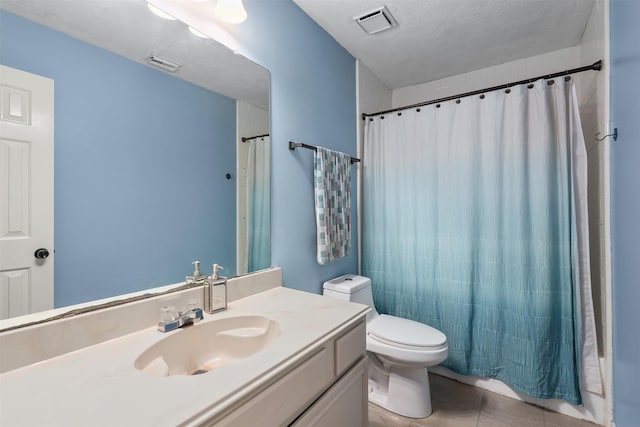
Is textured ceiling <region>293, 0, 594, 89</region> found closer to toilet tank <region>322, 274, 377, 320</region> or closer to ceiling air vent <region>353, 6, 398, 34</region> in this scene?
ceiling air vent <region>353, 6, 398, 34</region>

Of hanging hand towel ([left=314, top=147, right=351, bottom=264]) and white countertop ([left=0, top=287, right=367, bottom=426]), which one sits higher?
hanging hand towel ([left=314, top=147, right=351, bottom=264])

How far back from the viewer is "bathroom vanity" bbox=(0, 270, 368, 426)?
0.54 m

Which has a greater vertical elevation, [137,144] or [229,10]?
[229,10]

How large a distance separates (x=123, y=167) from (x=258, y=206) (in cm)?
60

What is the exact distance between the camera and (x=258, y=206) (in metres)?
1.41

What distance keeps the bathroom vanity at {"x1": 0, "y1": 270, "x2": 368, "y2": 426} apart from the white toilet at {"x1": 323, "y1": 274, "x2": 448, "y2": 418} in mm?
508

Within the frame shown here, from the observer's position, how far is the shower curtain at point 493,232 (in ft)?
5.20

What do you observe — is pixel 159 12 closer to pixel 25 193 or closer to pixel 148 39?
pixel 148 39

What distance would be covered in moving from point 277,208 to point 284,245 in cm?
20

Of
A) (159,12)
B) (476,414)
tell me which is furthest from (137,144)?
(476,414)

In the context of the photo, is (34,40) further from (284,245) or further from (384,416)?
(384,416)

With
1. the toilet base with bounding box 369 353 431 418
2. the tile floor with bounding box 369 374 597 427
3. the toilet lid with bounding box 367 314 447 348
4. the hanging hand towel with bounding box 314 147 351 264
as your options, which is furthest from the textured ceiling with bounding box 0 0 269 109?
the tile floor with bounding box 369 374 597 427

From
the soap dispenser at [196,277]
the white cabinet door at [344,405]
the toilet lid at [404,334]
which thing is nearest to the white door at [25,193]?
the soap dispenser at [196,277]

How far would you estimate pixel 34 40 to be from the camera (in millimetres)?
742
